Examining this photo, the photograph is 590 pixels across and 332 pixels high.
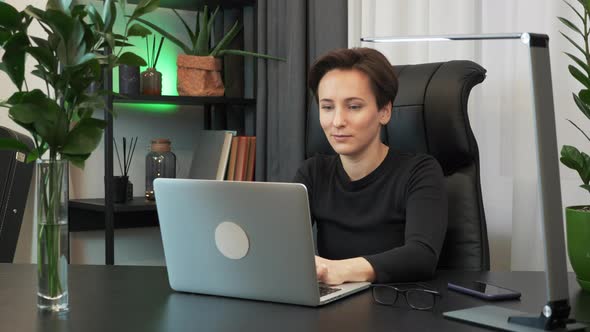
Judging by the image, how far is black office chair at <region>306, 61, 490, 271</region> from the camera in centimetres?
193

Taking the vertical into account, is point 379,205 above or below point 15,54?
below

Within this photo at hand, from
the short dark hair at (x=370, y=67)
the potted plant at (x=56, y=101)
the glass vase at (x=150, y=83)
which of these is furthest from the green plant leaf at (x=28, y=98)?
the glass vase at (x=150, y=83)

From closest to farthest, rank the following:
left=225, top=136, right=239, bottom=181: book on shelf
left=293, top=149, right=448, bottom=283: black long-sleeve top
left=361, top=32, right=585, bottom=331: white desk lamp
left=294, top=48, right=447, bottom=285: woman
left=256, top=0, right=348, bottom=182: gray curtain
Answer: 1. left=361, top=32, right=585, bottom=331: white desk lamp
2. left=293, top=149, right=448, bottom=283: black long-sleeve top
3. left=294, top=48, right=447, bottom=285: woman
4. left=256, top=0, right=348, bottom=182: gray curtain
5. left=225, top=136, right=239, bottom=181: book on shelf

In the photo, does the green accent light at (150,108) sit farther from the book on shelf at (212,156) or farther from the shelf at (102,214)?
the shelf at (102,214)

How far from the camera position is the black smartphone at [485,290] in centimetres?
137

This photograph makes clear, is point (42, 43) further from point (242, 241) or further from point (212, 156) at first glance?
point (212, 156)

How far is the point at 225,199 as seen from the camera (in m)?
1.34

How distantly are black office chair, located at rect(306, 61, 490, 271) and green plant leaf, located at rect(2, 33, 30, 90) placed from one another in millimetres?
1088

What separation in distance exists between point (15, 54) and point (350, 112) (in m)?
0.94

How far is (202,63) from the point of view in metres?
3.13

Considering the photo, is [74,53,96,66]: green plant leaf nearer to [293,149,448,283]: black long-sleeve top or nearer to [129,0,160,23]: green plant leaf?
[129,0,160,23]: green plant leaf

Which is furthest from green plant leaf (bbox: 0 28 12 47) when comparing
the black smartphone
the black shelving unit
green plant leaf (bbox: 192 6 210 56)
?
green plant leaf (bbox: 192 6 210 56)

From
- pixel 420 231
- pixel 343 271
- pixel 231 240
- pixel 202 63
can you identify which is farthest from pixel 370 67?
pixel 202 63

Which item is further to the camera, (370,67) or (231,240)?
(370,67)
